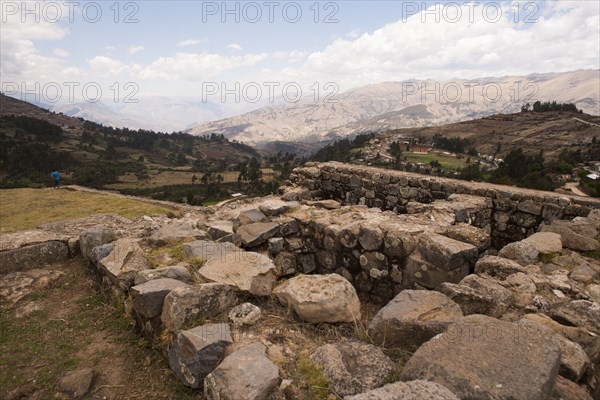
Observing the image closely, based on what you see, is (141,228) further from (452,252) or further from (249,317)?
(452,252)

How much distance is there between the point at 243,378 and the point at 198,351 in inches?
25.6

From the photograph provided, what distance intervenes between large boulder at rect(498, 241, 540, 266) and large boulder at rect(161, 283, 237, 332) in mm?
4443

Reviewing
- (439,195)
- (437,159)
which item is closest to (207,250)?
(439,195)

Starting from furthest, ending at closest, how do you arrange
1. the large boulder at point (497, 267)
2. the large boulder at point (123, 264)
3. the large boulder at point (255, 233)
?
1. the large boulder at point (255, 233)
2. the large boulder at point (123, 264)
3. the large boulder at point (497, 267)

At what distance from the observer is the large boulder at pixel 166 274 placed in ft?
14.9

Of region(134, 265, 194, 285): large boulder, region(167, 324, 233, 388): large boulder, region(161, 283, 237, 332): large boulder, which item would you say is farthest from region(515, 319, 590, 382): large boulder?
region(134, 265, 194, 285): large boulder

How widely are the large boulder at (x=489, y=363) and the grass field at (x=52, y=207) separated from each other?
712 inches

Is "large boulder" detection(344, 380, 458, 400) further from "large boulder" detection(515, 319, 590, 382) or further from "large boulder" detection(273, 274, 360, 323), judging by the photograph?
"large boulder" detection(273, 274, 360, 323)

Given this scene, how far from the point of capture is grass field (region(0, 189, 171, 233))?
60.0 ft

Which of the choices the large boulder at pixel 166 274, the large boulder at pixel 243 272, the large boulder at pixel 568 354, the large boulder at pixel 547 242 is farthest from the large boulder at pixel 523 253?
the large boulder at pixel 166 274

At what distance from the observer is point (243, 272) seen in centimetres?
468

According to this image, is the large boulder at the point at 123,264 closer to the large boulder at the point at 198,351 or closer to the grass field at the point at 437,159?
the large boulder at the point at 198,351

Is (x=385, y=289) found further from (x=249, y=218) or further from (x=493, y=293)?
(x=249, y=218)

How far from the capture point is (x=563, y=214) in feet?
25.2
